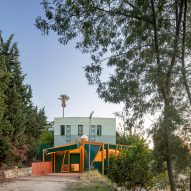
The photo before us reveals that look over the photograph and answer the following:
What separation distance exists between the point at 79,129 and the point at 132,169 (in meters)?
27.8

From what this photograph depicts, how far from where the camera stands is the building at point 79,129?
53.2m

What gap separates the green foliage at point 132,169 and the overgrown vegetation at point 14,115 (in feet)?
29.9

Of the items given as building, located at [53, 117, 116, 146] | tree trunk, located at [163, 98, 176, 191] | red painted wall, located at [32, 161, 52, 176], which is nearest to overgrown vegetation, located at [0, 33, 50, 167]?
red painted wall, located at [32, 161, 52, 176]

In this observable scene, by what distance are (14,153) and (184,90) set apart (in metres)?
19.6

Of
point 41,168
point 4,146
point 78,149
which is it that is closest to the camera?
point 4,146

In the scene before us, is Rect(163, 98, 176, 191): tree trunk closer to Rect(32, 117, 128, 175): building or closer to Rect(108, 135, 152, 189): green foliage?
Rect(108, 135, 152, 189): green foliage

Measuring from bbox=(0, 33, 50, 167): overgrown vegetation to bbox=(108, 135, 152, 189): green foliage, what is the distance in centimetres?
910

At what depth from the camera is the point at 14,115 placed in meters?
32.3

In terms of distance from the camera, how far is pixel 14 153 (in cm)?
3133

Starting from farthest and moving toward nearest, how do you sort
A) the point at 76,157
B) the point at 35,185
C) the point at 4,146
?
the point at 76,157
the point at 4,146
the point at 35,185

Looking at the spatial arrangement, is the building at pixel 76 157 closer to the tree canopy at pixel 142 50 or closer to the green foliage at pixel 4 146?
the green foliage at pixel 4 146

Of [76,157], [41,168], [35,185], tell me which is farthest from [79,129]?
[35,185]

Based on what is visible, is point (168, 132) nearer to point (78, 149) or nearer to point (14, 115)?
point (14, 115)

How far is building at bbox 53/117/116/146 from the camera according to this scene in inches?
2096
